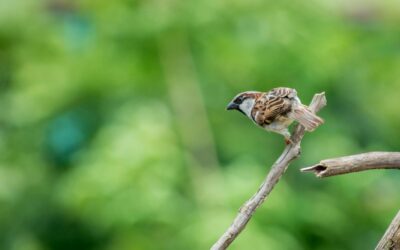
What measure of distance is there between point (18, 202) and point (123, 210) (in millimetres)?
1047

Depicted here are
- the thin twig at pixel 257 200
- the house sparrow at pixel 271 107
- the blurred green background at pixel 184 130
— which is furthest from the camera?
the blurred green background at pixel 184 130

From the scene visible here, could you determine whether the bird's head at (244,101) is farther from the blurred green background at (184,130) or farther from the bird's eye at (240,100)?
the blurred green background at (184,130)

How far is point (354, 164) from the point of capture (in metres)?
1.31

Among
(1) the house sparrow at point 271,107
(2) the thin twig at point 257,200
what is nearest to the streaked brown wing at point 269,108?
(1) the house sparrow at point 271,107

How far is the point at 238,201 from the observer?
3.51m

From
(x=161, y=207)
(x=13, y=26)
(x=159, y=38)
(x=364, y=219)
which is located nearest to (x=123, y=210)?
(x=161, y=207)

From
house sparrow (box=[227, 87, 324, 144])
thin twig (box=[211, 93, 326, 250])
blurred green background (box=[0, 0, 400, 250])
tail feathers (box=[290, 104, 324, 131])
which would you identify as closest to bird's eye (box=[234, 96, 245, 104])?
house sparrow (box=[227, 87, 324, 144])

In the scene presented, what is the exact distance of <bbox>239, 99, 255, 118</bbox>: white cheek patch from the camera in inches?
71.4

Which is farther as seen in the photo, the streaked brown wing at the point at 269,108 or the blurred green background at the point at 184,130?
the blurred green background at the point at 184,130

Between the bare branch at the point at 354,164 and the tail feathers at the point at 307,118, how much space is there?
0.14 meters

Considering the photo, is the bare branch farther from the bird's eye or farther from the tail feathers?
the bird's eye

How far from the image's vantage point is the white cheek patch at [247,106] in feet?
5.95

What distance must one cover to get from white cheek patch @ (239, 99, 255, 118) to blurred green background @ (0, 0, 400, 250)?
1587mm

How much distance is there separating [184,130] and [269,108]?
2.07m
